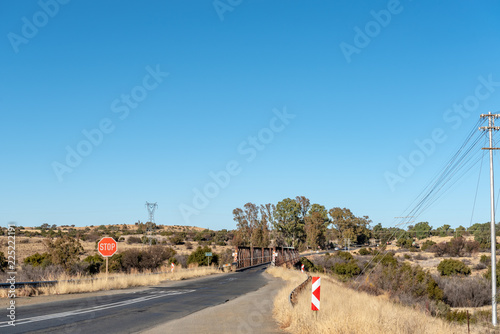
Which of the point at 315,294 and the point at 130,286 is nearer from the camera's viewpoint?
the point at 315,294

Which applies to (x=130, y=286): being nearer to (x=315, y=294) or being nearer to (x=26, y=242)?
(x=315, y=294)

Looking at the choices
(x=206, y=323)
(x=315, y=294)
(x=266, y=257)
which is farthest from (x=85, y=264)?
(x=266, y=257)

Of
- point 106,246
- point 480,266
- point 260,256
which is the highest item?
point 106,246

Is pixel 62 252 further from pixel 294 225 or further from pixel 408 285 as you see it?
pixel 294 225

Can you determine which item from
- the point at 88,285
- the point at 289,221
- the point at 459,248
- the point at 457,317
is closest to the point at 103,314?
the point at 88,285

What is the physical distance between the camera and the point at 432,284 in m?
32.8

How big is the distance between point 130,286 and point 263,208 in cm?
8114

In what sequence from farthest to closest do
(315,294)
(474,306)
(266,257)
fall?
(266,257), (474,306), (315,294)

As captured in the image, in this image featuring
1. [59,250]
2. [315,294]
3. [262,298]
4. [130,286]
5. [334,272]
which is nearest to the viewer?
[315,294]

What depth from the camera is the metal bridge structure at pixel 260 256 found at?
172 ft

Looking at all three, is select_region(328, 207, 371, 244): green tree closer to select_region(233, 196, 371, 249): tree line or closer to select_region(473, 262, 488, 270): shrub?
select_region(233, 196, 371, 249): tree line

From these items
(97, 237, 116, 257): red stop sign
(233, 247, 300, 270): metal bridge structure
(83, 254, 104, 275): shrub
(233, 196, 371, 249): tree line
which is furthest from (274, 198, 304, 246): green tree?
(97, 237, 116, 257): red stop sign

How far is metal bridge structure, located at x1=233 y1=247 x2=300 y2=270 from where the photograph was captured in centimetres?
5233

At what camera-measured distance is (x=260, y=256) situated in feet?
217
